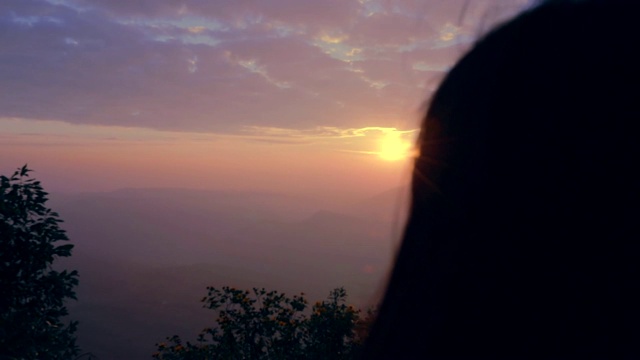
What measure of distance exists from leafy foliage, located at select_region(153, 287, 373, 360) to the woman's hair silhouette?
25.2 ft

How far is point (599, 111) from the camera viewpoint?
829 millimetres

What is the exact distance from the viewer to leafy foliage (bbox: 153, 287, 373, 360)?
8.37 meters

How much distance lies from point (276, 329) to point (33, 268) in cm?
455

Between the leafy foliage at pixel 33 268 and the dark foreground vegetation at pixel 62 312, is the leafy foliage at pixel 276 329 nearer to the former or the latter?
the dark foreground vegetation at pixel 62 312

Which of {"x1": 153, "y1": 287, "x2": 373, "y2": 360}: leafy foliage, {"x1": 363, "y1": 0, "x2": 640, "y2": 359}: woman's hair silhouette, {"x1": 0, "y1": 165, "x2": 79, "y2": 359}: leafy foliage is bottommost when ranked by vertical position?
{"x1": 153, "y1": 287, "x2": 373, "y2": 360}: leafy foliage

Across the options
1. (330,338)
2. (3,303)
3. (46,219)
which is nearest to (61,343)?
(3,303)

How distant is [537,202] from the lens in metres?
0.86

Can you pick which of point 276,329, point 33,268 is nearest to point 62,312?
point 33,268

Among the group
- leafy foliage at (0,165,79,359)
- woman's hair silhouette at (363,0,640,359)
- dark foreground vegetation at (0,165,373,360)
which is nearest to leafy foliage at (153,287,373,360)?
dark foreground vegetation at (0,165,373,360)

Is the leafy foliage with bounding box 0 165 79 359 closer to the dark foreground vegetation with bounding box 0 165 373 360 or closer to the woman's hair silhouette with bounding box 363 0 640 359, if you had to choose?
the dark foreground vegetation with bounding box 0 165 373 360

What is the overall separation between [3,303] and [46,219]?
1.47 metres

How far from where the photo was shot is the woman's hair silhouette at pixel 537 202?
0.79m

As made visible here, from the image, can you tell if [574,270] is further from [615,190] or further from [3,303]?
[3,303]

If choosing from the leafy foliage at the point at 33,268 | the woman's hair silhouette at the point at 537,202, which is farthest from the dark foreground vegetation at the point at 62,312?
the woman's hair silhouette at the point at 537,202
